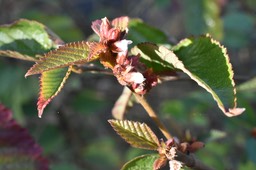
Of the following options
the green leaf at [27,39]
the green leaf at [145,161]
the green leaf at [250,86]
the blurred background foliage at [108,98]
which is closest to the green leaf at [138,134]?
the green leaf at [145,161]

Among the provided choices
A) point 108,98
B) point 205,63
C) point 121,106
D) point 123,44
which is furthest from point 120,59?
point 108,98

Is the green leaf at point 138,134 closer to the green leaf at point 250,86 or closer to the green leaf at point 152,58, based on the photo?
the green leaf at point 152,58

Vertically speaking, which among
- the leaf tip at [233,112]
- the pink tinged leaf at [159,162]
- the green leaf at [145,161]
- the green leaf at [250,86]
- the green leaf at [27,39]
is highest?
the green leaf at [27,39]

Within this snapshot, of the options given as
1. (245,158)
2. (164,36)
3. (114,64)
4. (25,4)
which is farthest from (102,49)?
(25,4)

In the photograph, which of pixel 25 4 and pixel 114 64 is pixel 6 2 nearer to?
pixel 25 4

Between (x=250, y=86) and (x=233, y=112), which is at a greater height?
(x=250, y=86)

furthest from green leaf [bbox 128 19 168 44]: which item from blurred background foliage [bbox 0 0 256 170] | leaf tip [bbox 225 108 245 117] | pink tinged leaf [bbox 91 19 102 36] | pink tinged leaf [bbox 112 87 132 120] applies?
blurred background foliage [bbox 0 0 256 170]

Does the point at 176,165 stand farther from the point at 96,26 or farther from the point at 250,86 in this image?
the point at 250,86
